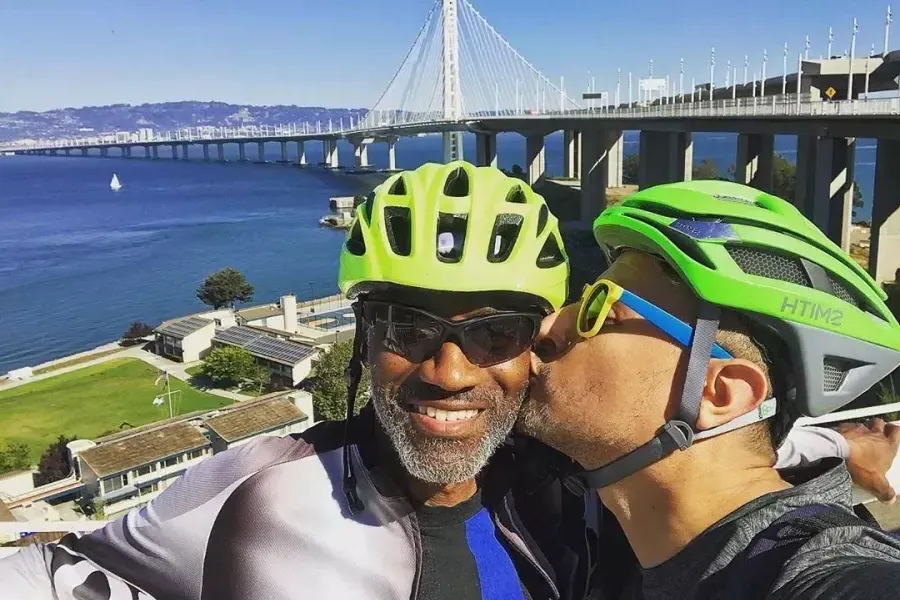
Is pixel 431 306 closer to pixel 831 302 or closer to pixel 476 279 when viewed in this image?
pixel 476 279

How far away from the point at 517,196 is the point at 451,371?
1.99ft

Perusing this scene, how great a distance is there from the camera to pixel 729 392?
1.59m

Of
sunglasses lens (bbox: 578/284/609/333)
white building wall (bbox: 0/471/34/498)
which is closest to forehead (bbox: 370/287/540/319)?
sunglasses lens (bbox: 578/284/609/333)

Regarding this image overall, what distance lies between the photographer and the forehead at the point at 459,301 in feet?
6.62

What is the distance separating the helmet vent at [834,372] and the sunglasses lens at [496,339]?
693 millimetres

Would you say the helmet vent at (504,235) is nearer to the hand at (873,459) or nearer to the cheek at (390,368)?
the cheek at (390,368)

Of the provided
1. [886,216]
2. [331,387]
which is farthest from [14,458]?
[886,216]

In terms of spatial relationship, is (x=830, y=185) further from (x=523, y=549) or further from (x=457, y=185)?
(x=523, y=549)

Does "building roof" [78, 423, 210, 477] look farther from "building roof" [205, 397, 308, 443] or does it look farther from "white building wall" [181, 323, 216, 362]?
"white building wall" [181, 323, 216, 362]

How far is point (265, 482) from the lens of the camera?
203cm

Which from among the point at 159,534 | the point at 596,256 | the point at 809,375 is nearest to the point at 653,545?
the point at 809,375

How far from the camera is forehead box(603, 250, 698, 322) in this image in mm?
1628

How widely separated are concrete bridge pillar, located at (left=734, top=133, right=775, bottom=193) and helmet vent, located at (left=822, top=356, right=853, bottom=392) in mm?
44028

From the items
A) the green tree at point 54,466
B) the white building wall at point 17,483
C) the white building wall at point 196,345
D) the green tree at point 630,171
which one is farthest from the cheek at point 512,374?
the green tree at point 630,171
